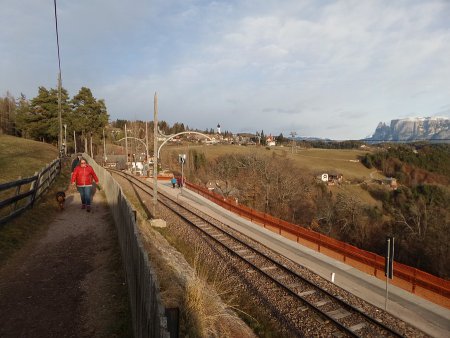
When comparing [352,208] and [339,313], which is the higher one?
[339,313]

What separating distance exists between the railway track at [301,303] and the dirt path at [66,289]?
5098 mm

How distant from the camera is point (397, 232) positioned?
162 ft

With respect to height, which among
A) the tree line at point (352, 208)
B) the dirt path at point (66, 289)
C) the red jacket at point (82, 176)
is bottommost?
the tree line at point (352, 208)

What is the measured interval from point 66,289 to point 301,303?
7.08 meters

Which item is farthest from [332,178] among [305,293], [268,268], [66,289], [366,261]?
[66,289]

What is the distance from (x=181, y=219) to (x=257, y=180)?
4233 cm

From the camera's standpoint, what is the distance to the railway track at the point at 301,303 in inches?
364

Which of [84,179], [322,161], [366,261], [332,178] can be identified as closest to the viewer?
[84,179]

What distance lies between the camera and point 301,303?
10641mm

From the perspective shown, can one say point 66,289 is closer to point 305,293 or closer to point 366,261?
point 305,293

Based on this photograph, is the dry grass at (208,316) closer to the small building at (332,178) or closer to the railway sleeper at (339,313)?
the railway sleeper at (339,313)

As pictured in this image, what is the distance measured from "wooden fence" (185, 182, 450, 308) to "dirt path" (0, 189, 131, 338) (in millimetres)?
10023

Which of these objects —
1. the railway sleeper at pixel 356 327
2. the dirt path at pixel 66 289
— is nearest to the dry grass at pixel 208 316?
the dirt path at pixel 66 289

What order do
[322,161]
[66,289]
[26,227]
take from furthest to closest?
1. [322,161]
2. [26,227]
3. [66,289]
